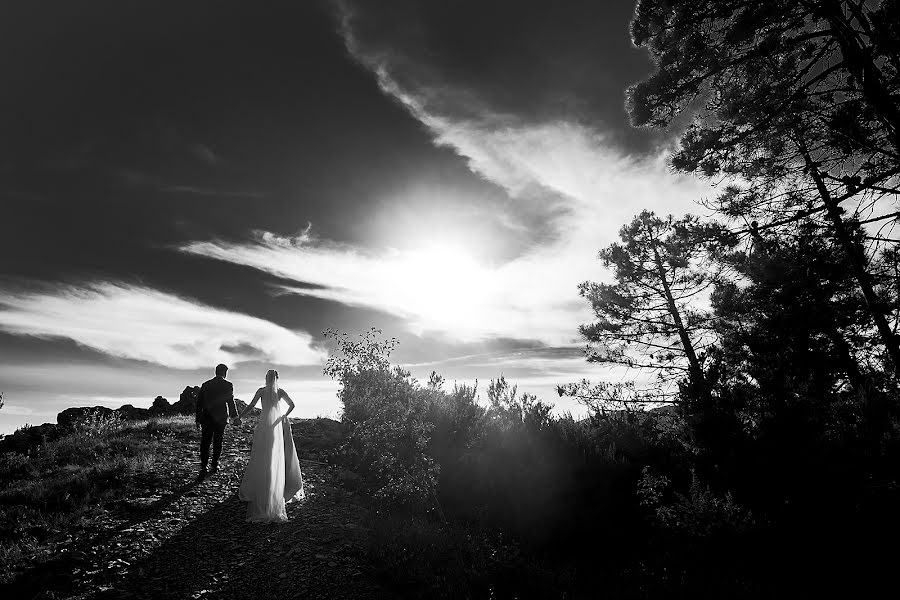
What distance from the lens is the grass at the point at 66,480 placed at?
6859 millimetres

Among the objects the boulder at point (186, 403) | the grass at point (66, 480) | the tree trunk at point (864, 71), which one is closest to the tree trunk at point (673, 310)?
the tree trunk at point (864, 71)

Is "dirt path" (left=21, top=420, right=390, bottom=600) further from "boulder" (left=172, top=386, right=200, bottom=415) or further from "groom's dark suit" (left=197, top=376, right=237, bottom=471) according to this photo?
"boulder" (left=172, top=386, right=200, bottom=415)

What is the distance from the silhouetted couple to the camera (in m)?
8.09

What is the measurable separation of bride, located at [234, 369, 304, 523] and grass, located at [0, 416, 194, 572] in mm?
2598

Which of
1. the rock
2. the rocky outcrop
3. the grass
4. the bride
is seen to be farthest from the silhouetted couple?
the rocky outcrop

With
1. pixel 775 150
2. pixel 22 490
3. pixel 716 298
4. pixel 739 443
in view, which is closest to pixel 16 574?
pixel 22 490

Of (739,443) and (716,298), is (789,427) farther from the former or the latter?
(716,298)

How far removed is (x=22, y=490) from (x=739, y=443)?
14.0 m

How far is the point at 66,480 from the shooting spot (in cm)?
892

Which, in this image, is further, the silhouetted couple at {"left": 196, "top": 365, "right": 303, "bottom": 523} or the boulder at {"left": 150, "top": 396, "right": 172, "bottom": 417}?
the boulder at {"left": 150, "top": 396, "right": 172, "bottom": 417}

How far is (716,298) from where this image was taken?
467 inches

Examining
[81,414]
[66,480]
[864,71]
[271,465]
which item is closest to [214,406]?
[271,465]

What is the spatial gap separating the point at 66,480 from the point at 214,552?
4967 millimetres

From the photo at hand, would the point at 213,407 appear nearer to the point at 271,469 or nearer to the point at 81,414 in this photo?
the point at 271,469
